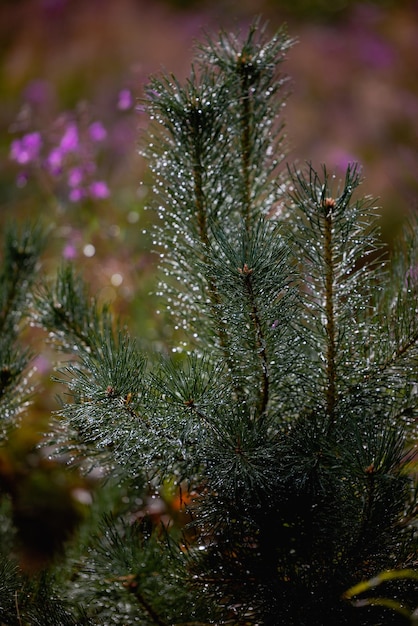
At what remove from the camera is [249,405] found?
1.78 feet

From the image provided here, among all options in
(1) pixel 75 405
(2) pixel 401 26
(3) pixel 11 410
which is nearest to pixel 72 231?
(3) pixel 11 410

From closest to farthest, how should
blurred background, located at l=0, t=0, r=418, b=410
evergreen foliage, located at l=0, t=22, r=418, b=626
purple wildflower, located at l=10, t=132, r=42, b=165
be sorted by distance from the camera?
evergreen foliage, located at l=0, t=22, r=418, b=626 → purple wildflower, located at l=10, t=132, r=42, b=165 → blurred background, located at l=0, t=0, r=418, b=410

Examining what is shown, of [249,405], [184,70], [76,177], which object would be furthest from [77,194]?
[184,70]

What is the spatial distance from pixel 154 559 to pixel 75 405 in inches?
5.3

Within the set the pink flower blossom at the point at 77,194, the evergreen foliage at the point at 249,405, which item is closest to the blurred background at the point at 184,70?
the pink flower blossom at the point at 77,194

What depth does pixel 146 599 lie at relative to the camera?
0.45 metres

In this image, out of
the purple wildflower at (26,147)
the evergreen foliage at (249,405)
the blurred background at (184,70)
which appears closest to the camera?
the evergreen foliage at (249,405)

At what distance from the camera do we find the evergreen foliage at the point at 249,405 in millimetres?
465

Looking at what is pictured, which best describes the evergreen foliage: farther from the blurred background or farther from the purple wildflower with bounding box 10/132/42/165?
the blurred background

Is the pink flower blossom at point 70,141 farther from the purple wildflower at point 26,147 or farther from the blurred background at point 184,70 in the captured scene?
the blurred background at point 184,70

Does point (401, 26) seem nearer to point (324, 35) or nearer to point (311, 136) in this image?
point (324, 35)

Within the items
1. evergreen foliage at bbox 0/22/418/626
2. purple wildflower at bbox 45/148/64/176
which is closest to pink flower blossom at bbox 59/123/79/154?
purple wildflower at bbox 45/148/64/176

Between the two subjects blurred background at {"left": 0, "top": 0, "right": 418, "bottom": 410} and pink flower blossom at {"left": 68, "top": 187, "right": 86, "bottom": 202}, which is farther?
blurred background at {"left": 0, "top": 0, "right": 418, "bottom": 410}

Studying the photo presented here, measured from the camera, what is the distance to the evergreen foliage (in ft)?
1.53
